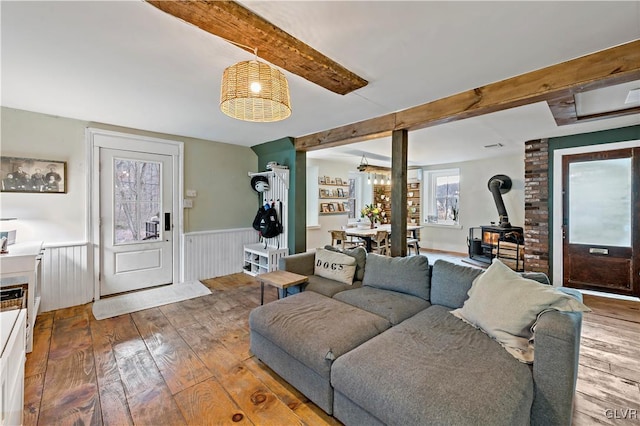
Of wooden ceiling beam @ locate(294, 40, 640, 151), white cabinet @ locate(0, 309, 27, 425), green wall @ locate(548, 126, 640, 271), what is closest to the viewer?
white cabinet @ locate(0, 309, 27, 425)

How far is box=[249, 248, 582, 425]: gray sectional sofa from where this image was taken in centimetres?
127

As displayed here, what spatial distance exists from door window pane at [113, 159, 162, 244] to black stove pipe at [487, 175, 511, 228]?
6.40 meters

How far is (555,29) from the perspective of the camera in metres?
1.70

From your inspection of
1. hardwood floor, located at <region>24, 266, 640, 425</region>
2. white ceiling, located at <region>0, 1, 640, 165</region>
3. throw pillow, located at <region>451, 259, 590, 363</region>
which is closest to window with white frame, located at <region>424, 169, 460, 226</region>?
white ceiling, located at <region>0, 1, 640, 165</region>

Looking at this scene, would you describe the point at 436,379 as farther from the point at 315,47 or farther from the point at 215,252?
the point at 215,252

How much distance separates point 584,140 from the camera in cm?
404

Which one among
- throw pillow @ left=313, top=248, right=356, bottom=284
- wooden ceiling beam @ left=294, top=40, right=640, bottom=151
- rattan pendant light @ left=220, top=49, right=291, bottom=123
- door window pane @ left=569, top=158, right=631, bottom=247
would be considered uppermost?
wooden ceiling beam @ left=294, top=40, right=640, bottom=151

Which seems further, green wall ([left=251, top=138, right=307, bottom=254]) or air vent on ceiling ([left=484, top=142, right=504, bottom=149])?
air vent on ceiling ([left=484, top=142, right=504, bottom=149])

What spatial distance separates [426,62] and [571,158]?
11.9 feet

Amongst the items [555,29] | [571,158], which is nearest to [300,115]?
[555,29]

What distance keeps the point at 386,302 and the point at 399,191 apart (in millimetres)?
1414

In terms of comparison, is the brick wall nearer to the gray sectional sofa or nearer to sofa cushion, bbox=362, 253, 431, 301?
the gray sectional sofa

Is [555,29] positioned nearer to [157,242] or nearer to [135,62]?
[135,62]

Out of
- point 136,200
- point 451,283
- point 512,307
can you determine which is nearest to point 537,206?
point 451,283
